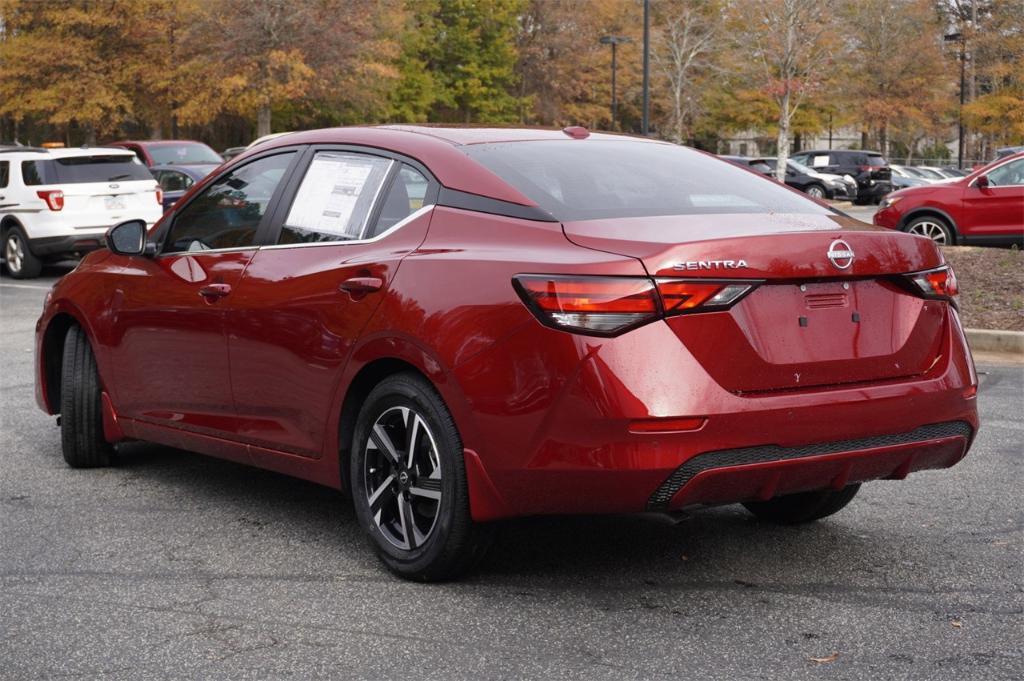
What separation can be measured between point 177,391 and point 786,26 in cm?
4186

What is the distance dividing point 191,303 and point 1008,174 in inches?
606

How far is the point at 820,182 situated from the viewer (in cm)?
4425

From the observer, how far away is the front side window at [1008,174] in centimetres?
1886

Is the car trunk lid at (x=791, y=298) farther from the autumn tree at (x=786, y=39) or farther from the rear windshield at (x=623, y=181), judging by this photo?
the autumn tree at (x=786, y=39)

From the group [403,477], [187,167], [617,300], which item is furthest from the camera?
[187,167]

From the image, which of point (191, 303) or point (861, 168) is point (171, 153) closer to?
point (191, 303)

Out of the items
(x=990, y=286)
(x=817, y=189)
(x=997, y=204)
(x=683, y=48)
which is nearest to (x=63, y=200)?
(x=990, y=286)

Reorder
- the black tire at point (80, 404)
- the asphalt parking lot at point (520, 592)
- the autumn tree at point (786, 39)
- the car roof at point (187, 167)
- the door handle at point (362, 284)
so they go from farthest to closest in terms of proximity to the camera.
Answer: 1. the autumn tree at point (786, 39)
2. the car roof at point (187, 167)
3. the black tire at point (80, 404)
4. the door handle at point (362, 284)
5. the asphalt parking lot at point (520, 592)

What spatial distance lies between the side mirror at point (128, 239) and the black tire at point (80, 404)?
2.11 feet

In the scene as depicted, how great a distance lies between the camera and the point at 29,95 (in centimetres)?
5219

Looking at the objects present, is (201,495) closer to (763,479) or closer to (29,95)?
(763,479)

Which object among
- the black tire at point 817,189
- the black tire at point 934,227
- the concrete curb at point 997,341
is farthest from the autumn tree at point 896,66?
the concrete curb at point 997,341

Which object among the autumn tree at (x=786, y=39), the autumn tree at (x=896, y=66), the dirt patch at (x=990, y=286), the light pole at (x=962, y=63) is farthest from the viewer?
the autumn tree at (x=896, y=66)

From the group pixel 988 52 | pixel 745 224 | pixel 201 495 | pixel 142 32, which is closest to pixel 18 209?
pixel 201 495
